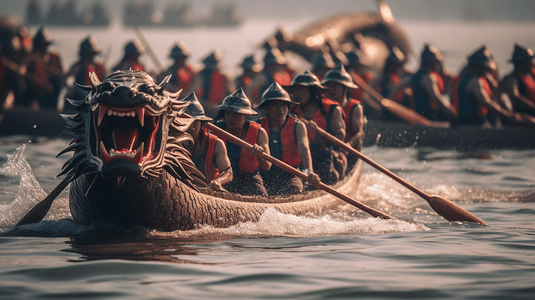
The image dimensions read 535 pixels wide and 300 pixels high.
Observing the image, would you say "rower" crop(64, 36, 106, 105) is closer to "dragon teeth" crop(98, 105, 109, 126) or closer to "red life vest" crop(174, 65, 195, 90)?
"red life vest" crop(174, 65, 195, 90)

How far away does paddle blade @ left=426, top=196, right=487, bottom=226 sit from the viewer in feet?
27.1

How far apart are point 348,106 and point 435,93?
204 inches

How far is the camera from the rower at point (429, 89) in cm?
1547

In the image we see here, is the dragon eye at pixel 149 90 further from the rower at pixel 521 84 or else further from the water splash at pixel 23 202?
the rower at pixel 521 84

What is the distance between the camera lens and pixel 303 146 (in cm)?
881

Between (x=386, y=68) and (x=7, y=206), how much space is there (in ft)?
44.2

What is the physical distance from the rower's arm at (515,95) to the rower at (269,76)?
5893 millimetres

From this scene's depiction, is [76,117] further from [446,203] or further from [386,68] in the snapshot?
[386,68]

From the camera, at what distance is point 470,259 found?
5.90 metres

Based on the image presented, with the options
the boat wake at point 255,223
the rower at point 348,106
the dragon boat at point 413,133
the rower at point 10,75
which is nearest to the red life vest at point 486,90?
the dragon boat at point 413,133

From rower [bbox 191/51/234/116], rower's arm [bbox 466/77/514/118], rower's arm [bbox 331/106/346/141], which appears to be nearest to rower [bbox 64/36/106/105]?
rower [bbox 191/51/234/116]

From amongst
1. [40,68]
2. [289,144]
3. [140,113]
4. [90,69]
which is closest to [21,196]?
[140,113]

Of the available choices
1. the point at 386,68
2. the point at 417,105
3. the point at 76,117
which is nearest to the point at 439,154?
the point at 417,105

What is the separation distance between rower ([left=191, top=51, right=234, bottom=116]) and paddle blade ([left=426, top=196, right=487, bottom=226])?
11.7m
